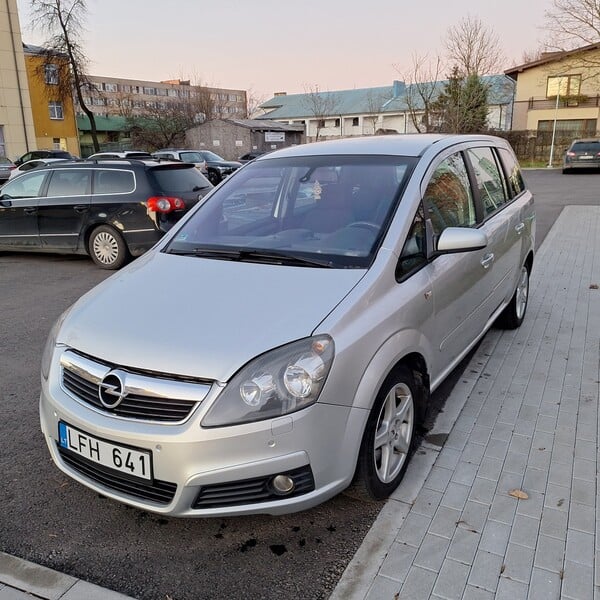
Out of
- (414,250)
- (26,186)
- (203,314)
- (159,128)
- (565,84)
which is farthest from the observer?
(159,128)

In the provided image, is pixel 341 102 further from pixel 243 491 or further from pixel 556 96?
pixel 243 491

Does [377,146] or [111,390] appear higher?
[377,146]

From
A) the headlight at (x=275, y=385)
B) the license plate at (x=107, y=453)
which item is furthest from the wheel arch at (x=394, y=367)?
the license plate at (x=107, y=453)

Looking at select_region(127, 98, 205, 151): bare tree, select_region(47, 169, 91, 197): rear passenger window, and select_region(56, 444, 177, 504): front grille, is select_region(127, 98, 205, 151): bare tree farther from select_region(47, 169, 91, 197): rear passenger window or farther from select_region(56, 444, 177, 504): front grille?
select_region(56, 444, 177, 504): front grille

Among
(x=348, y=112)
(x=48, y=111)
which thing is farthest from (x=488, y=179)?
(x=348, y=112)

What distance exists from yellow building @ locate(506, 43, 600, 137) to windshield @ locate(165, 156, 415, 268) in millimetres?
37402

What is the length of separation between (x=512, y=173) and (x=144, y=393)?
169 inches

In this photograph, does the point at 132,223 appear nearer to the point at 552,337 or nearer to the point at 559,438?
the point at 552,337

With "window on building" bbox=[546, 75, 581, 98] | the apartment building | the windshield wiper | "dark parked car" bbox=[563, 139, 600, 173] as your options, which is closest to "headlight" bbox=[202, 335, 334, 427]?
the windshield wiper

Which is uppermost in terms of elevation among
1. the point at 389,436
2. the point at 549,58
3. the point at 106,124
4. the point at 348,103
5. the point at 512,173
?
the point at 549,58

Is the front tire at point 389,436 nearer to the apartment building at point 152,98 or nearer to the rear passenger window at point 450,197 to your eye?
the rear passenger window at point 450,197

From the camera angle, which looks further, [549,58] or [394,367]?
[549,58]

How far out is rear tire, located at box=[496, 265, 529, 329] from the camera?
16.9ft

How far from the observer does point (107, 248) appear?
8633 millimetres
